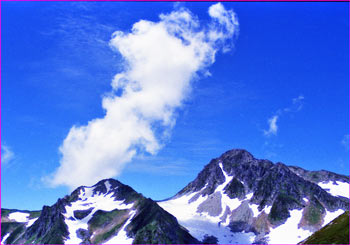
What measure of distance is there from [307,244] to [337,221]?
19682 mm

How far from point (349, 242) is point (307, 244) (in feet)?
101

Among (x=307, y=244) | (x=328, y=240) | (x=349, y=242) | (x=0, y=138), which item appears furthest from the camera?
(x=307, y=244)

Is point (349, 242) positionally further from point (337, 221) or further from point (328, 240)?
point (337, 221)

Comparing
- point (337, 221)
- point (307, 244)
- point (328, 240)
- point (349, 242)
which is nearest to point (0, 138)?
point (349, 242)

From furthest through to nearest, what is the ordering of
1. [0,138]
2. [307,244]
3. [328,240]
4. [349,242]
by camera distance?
[307,244] < [328,240] < [349,242] < [0,138]

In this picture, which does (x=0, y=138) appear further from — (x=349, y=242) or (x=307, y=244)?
(x=307, y=244)

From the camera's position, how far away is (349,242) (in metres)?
116

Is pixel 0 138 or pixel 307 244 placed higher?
pixel 0 138

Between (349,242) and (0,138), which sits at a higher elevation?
(0,138)

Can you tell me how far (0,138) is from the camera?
49.0 meters

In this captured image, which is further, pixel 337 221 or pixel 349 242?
pixel 337 221

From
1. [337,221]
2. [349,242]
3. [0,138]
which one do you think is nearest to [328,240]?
[349,242]

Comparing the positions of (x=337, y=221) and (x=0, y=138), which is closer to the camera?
(x=0, y=138)

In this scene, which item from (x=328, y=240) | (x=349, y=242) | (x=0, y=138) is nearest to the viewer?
(x=0, y=138)
